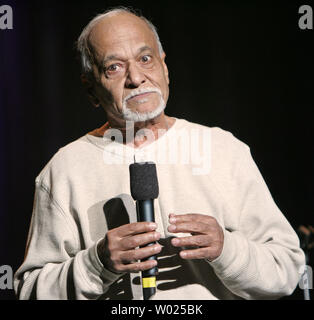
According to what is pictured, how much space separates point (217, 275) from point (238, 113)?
0.79m

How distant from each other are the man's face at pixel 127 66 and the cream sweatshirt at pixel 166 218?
154 mm

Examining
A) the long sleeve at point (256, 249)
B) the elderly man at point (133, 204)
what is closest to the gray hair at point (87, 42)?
the elderly man at point (133, 204)

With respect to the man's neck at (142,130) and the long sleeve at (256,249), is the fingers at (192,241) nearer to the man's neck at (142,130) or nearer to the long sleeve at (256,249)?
the long sleeve at (256,249)

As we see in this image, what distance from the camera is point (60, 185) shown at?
5.29ft

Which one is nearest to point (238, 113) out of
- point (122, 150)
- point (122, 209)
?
point (122, 150)

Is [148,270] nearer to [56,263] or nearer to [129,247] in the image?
[129,247]

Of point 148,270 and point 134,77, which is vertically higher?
point 134,77

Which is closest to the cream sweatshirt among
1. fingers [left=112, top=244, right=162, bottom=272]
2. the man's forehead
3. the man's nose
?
fingers [left=112, top=244, right=162, bottom=272]

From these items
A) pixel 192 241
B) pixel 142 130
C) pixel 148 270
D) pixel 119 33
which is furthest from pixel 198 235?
pixel 119 33

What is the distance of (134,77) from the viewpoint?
1562mm

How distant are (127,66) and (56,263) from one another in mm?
736

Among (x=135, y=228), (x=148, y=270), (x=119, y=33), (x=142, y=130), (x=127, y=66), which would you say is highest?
(x=119, y=33)

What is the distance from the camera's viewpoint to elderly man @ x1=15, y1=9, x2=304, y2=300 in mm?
1445

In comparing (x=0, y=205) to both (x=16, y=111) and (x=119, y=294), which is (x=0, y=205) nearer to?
(x=16, y=111)
